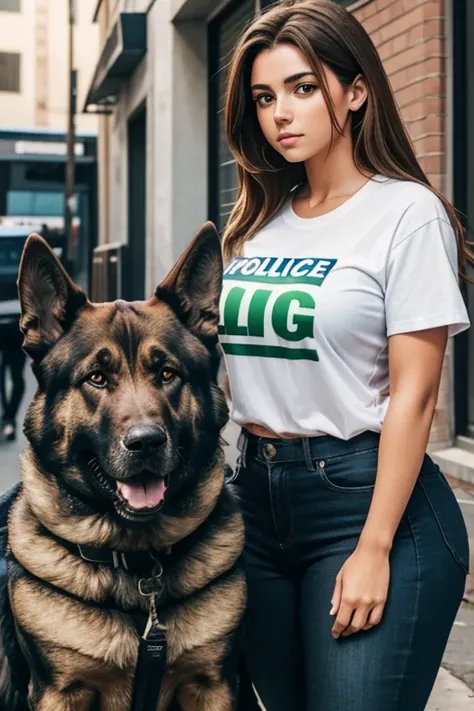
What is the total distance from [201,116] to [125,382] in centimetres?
972

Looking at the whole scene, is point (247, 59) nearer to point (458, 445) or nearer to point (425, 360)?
point (425, 360)

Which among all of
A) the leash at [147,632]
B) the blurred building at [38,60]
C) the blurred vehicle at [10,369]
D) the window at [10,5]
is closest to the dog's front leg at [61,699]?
the leash at [147,632]

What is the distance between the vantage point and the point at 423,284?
228 cm

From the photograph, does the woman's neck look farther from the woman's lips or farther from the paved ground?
the paved ground

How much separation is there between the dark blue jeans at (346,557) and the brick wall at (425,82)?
12.8 feet

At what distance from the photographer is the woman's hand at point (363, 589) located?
90.7 inches

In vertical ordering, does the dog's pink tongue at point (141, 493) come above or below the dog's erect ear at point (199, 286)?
below

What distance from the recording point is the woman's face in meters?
2.44

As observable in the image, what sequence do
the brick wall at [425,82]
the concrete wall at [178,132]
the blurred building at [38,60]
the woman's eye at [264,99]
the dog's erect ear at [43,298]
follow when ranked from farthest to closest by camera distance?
1. the blurred building at [38,60]
2. the concrete wall at [178,132]
3. the brick wall at [425,82]
4. the woman's eye at [264,99]
5. the dog's erect ear at [43,298]

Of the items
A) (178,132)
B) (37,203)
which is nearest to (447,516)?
(178,132)

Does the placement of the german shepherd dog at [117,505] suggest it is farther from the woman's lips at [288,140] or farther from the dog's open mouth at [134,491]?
the woman's lips at [288,140]

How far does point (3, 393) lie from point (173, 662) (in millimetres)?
7847

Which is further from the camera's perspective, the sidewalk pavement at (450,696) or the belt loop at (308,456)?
the sidewalk pavement at (450,696)

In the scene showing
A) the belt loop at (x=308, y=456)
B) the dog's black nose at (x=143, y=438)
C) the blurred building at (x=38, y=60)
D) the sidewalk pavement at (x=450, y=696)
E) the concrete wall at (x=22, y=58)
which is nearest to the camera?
the dog's black nose at (x=143, y=438)
